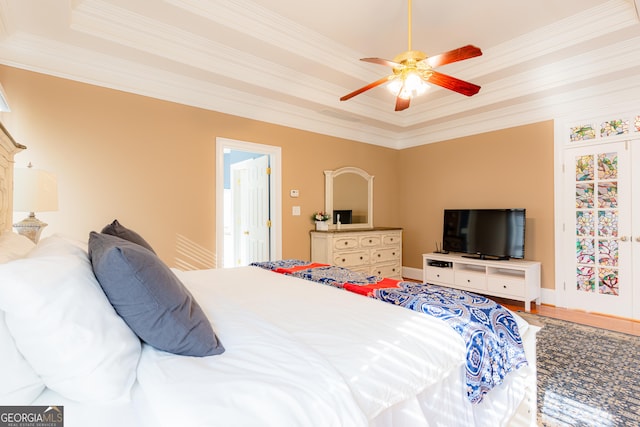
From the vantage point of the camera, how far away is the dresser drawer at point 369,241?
4.70 m

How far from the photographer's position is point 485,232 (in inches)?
173

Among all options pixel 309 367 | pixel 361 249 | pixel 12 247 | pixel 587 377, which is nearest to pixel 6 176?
pixel 12 247

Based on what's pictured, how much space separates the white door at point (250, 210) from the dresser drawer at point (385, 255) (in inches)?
63.1

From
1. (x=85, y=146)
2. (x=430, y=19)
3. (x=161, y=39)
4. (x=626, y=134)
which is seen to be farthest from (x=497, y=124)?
(x=85, y=146)

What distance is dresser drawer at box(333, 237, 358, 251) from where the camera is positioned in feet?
14.5

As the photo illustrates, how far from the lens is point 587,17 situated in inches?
119

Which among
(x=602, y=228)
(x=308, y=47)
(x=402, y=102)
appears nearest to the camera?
(x=402, y=102)

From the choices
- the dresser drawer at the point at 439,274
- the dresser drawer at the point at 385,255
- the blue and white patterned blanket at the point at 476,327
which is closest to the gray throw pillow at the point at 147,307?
the blue and white patterned blanket at the point at 476,327

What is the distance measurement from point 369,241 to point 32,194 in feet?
12.4

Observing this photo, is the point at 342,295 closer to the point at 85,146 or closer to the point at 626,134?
the point at 85,146

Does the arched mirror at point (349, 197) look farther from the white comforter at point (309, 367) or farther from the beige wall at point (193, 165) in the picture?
the white comforter at point (309, 367)

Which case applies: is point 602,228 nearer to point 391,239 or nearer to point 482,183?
point 482,183

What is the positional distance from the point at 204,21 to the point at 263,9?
55 cm

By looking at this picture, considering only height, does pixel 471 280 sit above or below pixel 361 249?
below
